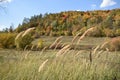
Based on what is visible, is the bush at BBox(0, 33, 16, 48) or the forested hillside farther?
the bush at BBox(0, 33, 16, 48)

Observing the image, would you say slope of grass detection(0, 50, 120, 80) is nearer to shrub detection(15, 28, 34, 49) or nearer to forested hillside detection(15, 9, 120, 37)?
shrub detection(15, 28, 34, 49)

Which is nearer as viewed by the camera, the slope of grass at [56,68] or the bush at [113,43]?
the slope of grass at [56,68]

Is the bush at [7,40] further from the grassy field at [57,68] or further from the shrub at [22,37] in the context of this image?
Result: the grassy field at [57,68]

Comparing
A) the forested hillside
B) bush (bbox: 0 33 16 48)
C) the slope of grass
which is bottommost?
bush (bbox: 0 33 16 48)

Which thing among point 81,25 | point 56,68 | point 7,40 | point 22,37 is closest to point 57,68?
point 56,68

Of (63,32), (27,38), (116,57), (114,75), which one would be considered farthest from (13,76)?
(63,32)

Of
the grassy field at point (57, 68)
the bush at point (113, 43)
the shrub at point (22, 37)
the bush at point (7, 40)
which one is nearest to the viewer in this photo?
the shrub at point (22, 37)

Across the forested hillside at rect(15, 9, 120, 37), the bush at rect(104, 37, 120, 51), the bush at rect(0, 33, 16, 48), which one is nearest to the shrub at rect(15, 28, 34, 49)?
the forested hillside at rect(15, 9, 120, 37)

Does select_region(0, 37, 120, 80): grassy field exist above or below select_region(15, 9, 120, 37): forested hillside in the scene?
below

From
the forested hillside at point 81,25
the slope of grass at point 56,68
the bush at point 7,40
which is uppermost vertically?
the forested hillside at point 81,25

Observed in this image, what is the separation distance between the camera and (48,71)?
6.20 metres

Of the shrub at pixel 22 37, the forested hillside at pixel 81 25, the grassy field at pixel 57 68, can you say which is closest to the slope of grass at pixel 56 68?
the grassy field at pixel 57 68

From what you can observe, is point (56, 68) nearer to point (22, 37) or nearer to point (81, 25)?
point (22, 37)

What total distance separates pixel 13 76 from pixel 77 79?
1.24 metres
